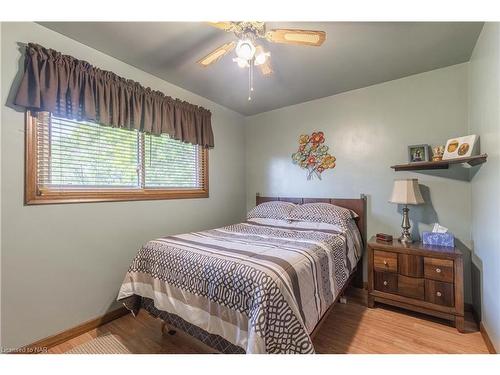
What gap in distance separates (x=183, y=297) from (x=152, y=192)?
1.35 metres

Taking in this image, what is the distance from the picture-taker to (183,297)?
1.51 meters

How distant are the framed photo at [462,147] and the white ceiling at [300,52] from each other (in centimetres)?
81

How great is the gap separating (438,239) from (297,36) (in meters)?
2.26

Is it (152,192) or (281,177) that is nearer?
(152,192)

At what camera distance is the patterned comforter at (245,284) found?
3.92ft

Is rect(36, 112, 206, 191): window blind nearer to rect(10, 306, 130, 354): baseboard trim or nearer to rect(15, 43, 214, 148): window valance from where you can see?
rect(15, 43, 214, 148): window valance

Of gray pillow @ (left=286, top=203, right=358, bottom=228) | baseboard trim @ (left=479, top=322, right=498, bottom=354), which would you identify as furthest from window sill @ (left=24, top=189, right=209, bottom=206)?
baseboard trim @ (left=479, top=322, right=498, bottom=354)

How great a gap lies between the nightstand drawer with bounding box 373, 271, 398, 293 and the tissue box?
483 millimetres

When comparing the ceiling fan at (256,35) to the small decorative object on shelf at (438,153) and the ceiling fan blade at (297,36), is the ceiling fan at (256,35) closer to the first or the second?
the ceiling fan blade at (297,36)

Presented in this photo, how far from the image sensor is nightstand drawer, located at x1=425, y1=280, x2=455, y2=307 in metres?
1.95

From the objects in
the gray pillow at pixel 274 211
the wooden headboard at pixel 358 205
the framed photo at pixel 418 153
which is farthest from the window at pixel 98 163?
the framed photo at pixel 418 153

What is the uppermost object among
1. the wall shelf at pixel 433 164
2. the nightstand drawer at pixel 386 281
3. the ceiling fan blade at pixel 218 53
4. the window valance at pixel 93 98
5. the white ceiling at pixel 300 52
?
the white ceiling at pixel 300 52
